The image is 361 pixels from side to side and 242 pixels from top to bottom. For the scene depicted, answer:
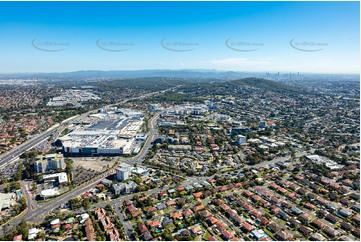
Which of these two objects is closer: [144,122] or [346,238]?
[346,238]

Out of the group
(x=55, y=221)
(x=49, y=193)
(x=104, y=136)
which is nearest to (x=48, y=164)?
(x=49, y=193)

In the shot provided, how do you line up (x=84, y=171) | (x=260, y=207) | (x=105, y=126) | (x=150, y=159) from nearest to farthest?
(x=260, y=207), (x=84, y=171), (x=150, y=159), (x=105, y=126)

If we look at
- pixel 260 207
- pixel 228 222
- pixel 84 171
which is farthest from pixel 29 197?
pixel 260 207

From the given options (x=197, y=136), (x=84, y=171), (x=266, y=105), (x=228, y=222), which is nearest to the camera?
(x=228, y=222)

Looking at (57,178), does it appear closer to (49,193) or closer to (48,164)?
(49,193)

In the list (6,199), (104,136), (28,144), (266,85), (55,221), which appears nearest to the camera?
(55,221)

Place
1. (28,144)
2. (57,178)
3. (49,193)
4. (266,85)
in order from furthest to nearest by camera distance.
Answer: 1. (266,85)
2. (28,144)
3. (57,178)
4. (49,193)

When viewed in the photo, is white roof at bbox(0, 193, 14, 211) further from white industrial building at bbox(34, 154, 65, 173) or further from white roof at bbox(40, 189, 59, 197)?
white industrial building at bbox(34, 154, 65, 173)

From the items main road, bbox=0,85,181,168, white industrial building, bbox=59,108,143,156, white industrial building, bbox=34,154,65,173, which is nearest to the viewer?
white industrial building, bbox=34,154,65,173

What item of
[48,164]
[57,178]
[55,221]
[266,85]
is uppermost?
[266,85]

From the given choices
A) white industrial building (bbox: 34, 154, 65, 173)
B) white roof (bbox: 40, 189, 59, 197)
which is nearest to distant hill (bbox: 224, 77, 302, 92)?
white industrial building (bbox: 34, 154, 65, 173)

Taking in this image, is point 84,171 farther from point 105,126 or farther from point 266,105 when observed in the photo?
point 266,105
